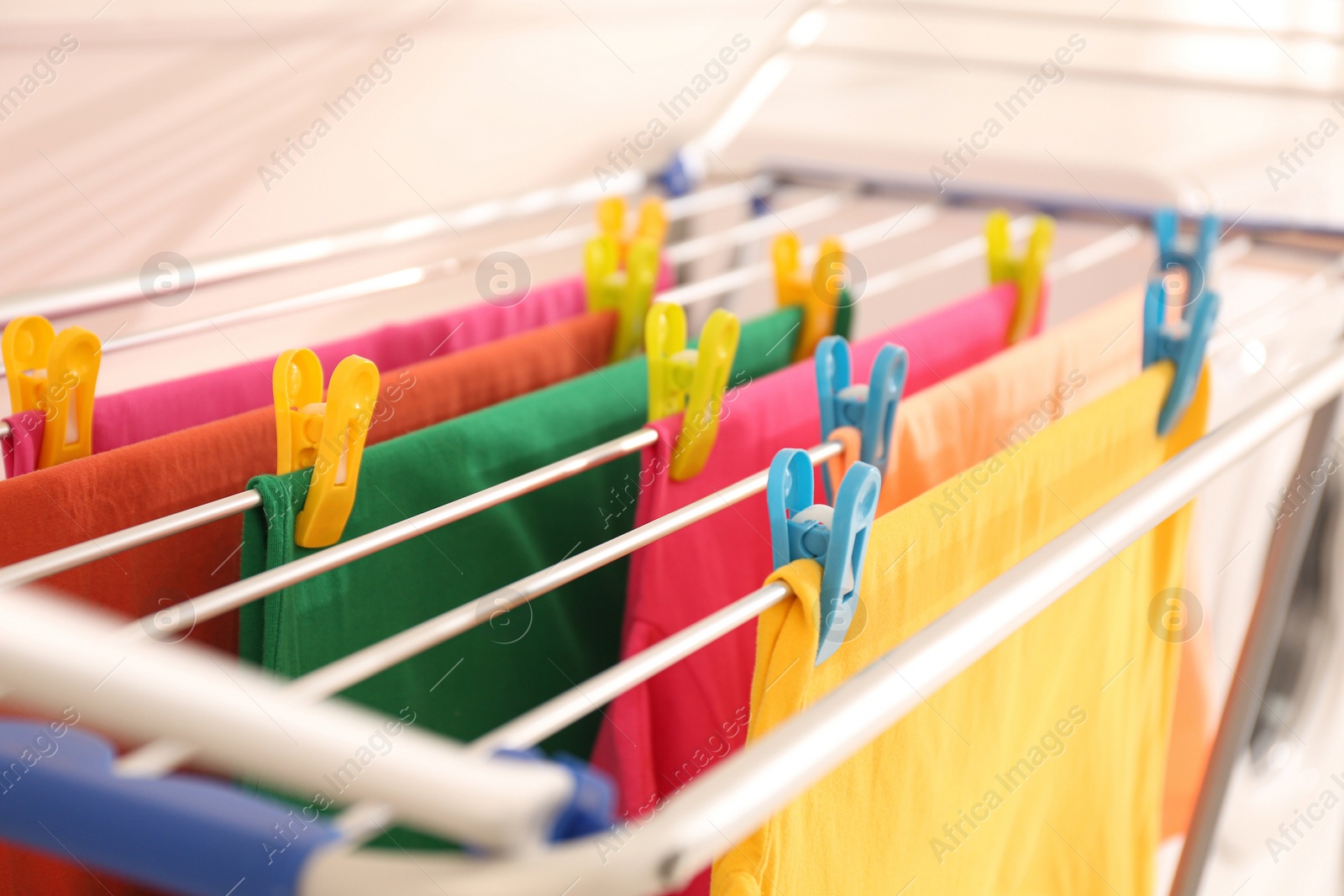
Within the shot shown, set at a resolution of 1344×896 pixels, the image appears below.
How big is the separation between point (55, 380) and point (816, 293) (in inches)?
20.8

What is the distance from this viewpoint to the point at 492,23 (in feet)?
4.33

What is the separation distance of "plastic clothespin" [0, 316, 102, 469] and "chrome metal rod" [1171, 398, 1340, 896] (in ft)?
2.38

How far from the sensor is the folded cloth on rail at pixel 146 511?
0.50 metres

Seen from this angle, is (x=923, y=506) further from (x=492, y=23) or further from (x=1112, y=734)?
(x=492, y=23)

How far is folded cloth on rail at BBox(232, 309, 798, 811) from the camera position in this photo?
0.54m

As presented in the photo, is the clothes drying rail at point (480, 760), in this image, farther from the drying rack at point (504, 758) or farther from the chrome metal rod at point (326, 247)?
the chrome metal rod at point (326, 247)

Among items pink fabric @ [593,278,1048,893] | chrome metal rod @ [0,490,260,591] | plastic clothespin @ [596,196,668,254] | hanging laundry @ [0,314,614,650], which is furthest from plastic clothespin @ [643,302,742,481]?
plastic clothespin @ [596,196,668,254]

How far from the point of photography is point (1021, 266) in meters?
0.96

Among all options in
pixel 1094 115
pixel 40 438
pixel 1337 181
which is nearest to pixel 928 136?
pixel 1094 115

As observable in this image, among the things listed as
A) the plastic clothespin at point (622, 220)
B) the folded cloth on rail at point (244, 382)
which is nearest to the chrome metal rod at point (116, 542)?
the folded cloth on rail at point (244, 382)

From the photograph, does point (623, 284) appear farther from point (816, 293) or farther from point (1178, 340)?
point (1178, 340)

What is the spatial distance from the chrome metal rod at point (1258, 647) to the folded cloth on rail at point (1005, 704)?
0.15 ft

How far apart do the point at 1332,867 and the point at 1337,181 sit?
858 mm

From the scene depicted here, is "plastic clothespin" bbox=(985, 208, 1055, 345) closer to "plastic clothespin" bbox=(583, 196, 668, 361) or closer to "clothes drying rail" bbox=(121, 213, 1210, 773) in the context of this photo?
"plastic clothespin" bbox=(583, 196, 668, 361)
